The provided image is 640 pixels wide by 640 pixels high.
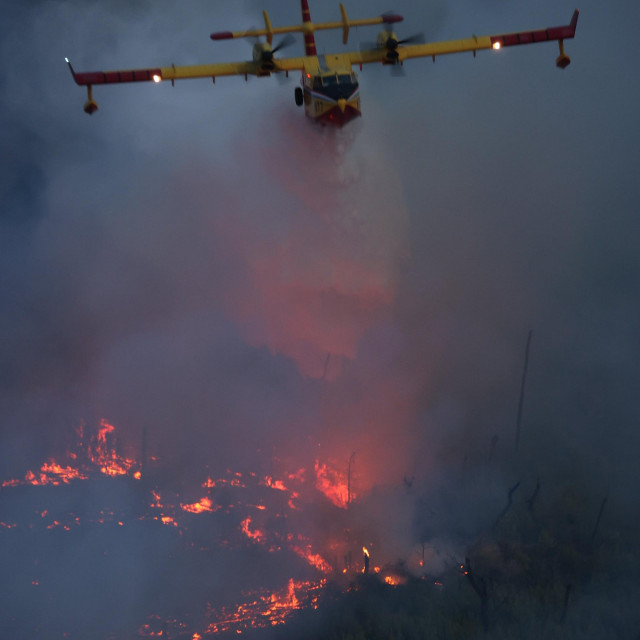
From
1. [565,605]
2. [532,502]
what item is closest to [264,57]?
[565,605]

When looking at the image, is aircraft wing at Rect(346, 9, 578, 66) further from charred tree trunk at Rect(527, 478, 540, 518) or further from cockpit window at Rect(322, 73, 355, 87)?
charred tree trunk at Rect(527, 478, 540, 518)

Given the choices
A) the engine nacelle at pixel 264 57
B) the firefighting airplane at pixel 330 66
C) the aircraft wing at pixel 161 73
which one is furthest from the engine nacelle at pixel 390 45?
the aircraft wing at pixel 161 73

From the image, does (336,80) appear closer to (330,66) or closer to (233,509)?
(330,66)

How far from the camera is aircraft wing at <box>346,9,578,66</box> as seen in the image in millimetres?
34062

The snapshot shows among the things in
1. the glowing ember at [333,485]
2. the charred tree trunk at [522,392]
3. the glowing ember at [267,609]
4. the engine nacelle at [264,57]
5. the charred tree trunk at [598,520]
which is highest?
the engine nacelle at [264,57]

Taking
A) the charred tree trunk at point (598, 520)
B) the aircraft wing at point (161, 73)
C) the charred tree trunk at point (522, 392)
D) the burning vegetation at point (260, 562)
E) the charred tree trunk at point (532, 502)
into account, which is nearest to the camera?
the aircraft wing at point (161, 73)

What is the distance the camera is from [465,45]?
34.8 meters

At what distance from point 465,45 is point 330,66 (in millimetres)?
7010

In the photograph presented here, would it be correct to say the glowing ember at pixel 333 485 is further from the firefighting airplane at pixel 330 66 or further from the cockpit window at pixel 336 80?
the cockpit window at pixel 336 80

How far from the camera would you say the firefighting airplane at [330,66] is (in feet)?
107

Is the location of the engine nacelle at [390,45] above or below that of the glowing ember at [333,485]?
above

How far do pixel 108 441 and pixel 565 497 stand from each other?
4512 cm

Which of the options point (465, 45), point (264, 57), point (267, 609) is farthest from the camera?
point (267, 609)

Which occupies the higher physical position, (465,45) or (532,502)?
(465,45)
